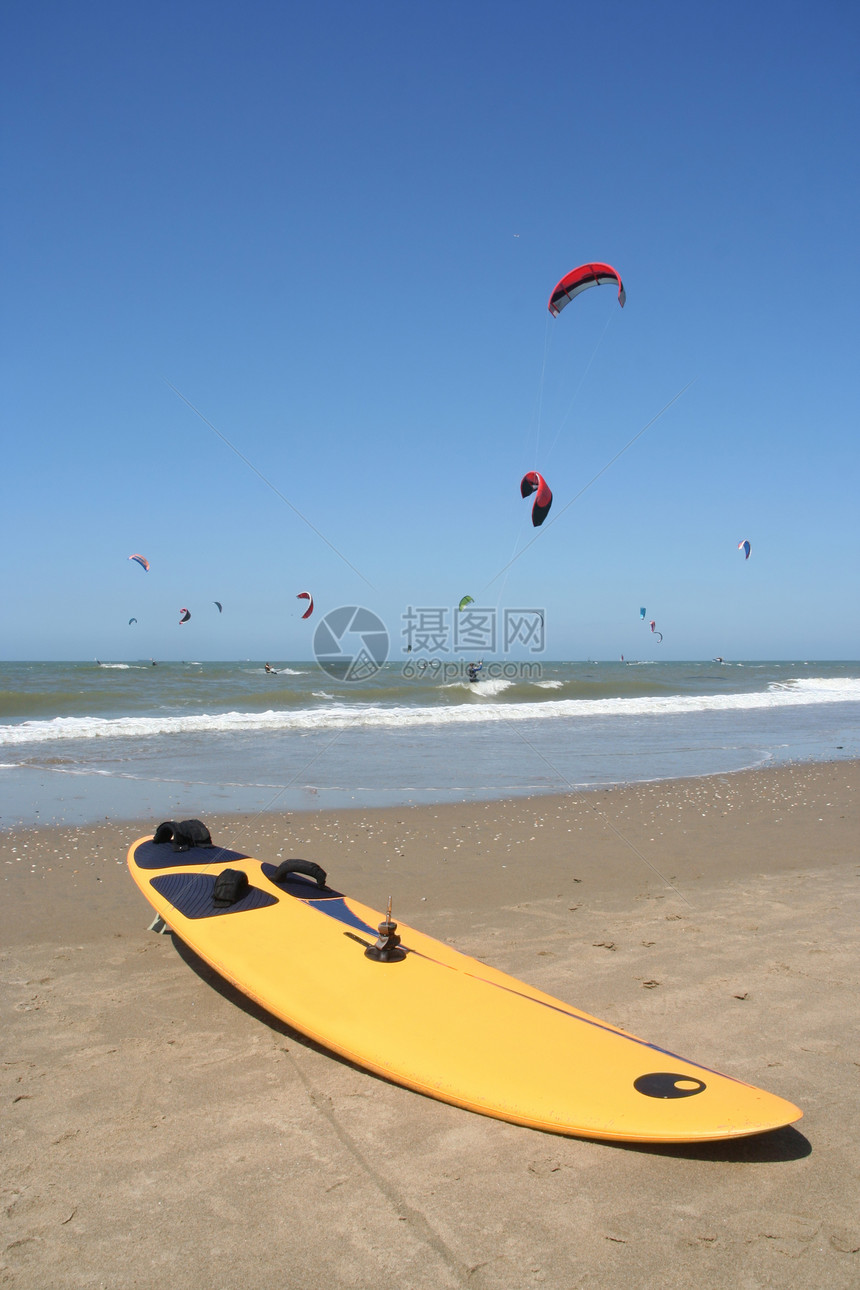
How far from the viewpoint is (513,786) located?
8.69 metres

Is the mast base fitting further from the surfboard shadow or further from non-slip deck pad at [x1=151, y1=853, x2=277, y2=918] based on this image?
non-slip deck pad at [x1=151, y1=853, x2=277, y2=918]

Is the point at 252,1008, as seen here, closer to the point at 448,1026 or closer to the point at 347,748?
the point at 448,1026

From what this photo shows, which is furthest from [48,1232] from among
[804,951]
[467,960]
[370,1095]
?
[804,951]

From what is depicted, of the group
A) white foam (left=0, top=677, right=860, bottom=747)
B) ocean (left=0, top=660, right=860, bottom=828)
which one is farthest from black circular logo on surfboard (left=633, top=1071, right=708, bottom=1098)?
white foam (left=0, top=677, right=860, bottom=747)

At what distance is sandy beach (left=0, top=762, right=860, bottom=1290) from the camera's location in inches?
74.3

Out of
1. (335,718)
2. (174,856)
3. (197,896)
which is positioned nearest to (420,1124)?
(197,896)

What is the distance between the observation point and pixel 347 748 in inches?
464

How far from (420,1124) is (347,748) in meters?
9.46

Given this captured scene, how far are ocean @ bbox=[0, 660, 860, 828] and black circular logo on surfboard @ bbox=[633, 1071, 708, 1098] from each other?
5.39 metres

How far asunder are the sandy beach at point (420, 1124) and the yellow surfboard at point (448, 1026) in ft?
0.30

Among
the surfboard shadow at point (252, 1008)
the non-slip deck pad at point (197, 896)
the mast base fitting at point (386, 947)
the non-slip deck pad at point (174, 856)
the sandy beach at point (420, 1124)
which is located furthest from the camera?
the non-slip deck pad at point (174, 856)

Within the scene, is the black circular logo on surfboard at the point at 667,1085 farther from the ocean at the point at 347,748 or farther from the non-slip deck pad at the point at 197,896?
the ocean at the point at 347,748

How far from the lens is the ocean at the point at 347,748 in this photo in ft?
26.5

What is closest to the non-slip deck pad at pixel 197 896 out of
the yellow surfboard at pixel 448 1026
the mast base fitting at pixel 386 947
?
the yellow surfboard at pixel 448 1026
